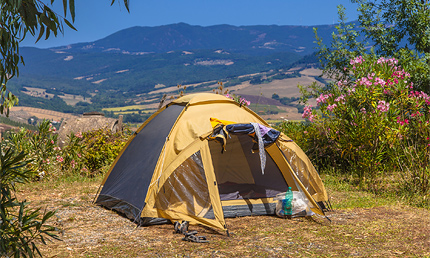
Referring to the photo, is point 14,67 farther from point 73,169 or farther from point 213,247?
point 73,169

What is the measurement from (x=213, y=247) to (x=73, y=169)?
7.27m

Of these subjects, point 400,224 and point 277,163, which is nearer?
point 400,224

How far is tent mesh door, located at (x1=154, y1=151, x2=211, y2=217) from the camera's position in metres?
7.28

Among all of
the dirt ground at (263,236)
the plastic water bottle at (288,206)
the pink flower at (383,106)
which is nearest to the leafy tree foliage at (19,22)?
the dirt ground at (263,236)

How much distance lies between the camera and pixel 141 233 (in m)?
6.77

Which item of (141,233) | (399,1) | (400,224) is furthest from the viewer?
(399,1)

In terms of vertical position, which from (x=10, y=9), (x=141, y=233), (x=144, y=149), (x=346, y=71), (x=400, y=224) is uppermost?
(x=10, y=9)

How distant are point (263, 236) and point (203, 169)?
1480 mm

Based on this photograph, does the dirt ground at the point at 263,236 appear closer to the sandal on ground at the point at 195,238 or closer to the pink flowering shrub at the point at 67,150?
the sandal on ground at the point at 195,238

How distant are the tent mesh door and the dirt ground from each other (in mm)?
396

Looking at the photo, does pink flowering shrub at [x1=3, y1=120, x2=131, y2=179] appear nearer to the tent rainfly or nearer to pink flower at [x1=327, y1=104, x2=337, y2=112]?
the tent rainfly

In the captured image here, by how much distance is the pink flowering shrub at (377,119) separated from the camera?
9680mm

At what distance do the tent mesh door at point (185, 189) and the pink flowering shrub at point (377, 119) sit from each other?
441cm

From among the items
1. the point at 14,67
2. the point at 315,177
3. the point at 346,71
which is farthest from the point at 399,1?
the point at 14,67
